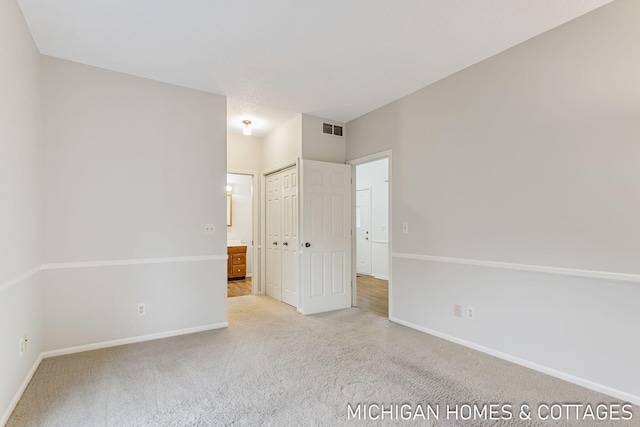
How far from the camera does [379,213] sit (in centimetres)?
707

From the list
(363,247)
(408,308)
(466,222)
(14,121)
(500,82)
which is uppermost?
(500,82)

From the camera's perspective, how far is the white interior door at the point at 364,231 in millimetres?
7290

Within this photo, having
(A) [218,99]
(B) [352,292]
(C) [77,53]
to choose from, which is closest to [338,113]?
(A) [218,99]

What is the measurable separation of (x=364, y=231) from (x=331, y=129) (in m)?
3.46

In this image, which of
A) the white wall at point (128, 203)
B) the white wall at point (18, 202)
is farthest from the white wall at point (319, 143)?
the white wall at point (18, 202)

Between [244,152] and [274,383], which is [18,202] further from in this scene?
[244,152]

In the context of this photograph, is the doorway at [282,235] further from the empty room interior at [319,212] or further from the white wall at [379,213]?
the white wall at [379,213]

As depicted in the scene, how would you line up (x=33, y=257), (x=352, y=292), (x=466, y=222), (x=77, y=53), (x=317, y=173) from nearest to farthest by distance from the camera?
(x=33, y=257) < (x=77, y=53) < (x=466, y=222) < (x=317, y=173) < (x=352, y=292)

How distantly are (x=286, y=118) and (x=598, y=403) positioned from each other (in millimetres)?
4173

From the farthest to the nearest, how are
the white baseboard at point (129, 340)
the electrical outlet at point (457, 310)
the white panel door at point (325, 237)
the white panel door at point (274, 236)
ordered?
the white panel door at point (274, 236), the white panel door at point (325, 237), the electrical outlet at point (457, 310), the white baseboard at point (129, 340)

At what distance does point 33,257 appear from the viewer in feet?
8.16

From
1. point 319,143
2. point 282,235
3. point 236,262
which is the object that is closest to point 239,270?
point 236,262

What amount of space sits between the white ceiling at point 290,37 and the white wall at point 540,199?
0.86ft

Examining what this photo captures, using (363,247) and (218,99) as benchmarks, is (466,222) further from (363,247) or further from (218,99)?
(363,247)
